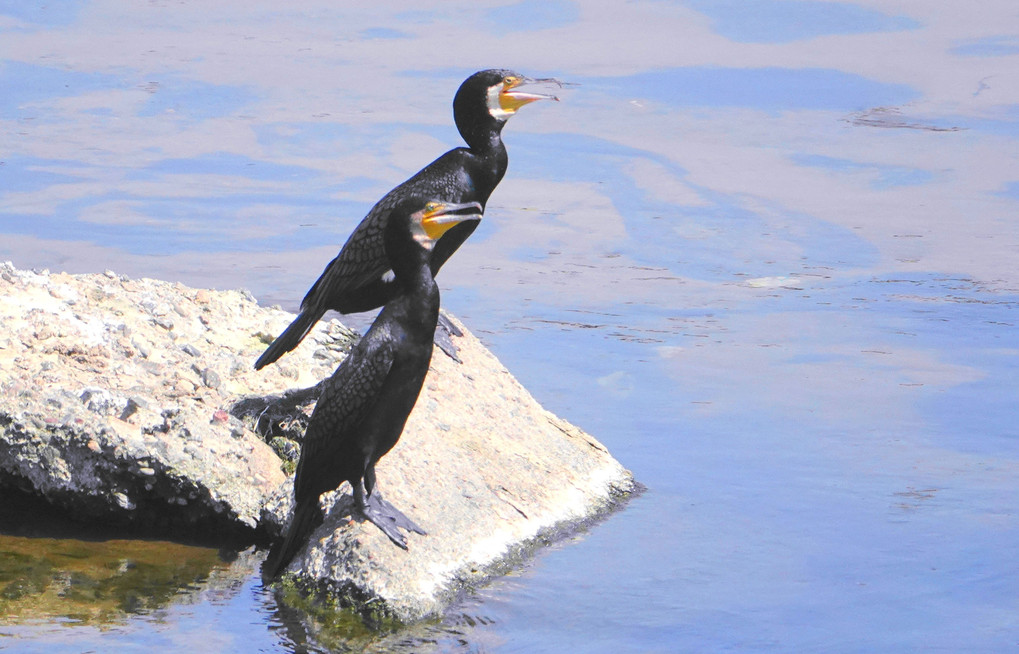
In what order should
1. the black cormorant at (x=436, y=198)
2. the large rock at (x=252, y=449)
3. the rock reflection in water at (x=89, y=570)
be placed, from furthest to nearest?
the black cormorant at (x=436, y=198) < the large rock at (x=252, y=449) < the rock reflection in water at (x=89, y=570)

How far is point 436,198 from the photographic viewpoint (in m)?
5.27

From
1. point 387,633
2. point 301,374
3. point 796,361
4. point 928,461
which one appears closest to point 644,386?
point 796,361

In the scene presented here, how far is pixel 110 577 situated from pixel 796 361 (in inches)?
170

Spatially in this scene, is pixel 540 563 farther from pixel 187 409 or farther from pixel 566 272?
pixel 566 272

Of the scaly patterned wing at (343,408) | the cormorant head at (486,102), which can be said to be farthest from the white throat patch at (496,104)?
the scaly patterned wing at (343,408)

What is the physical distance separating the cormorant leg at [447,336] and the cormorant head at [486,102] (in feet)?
2.43

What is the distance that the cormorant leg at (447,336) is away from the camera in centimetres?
574

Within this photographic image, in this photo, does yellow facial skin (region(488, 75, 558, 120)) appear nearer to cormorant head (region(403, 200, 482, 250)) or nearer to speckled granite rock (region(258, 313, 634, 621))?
speckled granite rock (region(258, 313, 634, 621))

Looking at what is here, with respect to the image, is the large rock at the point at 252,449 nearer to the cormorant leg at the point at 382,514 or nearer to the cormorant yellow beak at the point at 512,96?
the cormorant leg at the point at 382,514

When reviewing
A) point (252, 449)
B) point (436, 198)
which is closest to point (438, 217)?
point (436, 198)

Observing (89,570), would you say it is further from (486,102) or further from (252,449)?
(486,102)

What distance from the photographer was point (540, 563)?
490 centimetres

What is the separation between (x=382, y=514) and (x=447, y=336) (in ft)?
4.82

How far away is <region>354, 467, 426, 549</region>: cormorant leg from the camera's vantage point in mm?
4438
